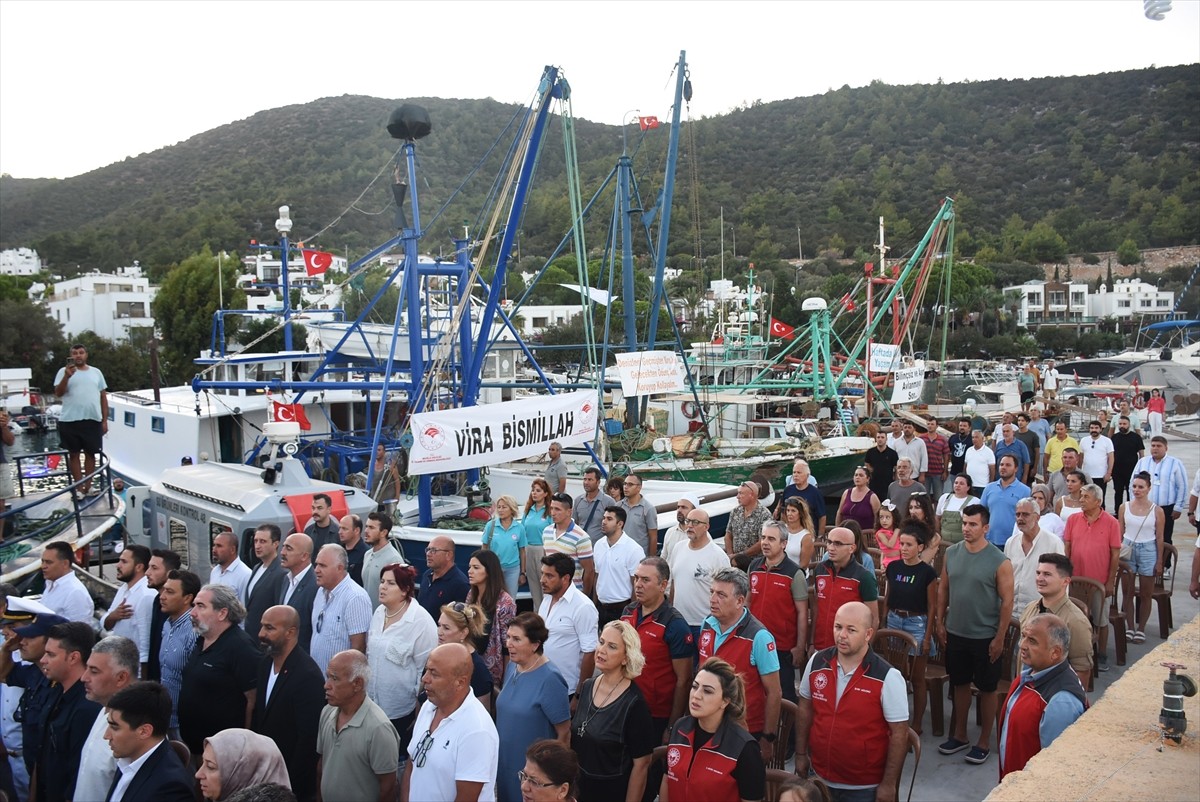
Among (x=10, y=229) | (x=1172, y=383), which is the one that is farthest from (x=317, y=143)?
(x=1172, y=383)

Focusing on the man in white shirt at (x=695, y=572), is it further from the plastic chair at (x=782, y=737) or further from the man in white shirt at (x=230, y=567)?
the man in white shirt at (x=230, y=567)

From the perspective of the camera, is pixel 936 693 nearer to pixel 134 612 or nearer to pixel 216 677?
pixel 216 677

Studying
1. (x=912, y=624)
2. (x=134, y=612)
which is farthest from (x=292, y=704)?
(x=912, y=624)

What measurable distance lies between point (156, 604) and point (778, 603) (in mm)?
3941

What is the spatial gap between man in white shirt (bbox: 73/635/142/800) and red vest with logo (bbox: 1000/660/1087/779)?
390 cm

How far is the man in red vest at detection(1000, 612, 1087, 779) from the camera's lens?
3.89 m

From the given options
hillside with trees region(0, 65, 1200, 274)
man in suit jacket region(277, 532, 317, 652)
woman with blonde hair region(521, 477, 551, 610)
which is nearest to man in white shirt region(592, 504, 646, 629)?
woman with blonde hair region(521, 477, 551, 610)

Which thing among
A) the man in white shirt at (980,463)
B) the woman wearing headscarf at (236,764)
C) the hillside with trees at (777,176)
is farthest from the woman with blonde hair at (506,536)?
the hillside with trees at (777,176)

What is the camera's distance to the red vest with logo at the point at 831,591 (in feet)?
18.3

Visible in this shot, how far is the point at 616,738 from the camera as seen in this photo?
12.9ft

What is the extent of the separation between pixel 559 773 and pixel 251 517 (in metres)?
5.95

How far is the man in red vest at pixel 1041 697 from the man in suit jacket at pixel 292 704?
10.6 feet

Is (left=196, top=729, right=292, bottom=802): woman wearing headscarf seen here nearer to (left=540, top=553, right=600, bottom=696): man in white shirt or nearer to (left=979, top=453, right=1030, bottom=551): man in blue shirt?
(left=540, top=553, right=600, bottom=696): man in white shirt

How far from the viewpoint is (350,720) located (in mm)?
3887
